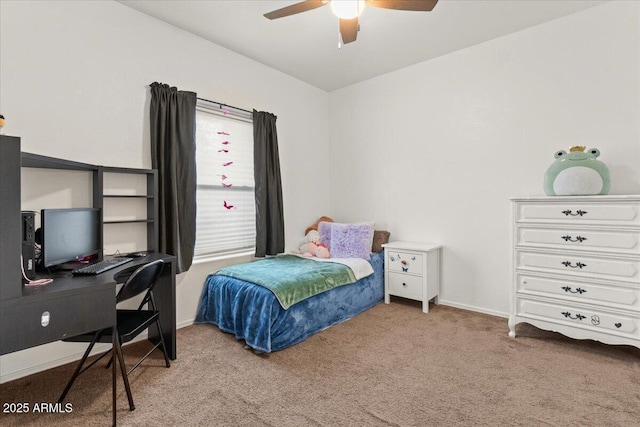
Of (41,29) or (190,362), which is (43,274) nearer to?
(190,362)

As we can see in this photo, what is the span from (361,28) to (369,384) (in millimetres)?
2905

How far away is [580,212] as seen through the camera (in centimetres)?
237

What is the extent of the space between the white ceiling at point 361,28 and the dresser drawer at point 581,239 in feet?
5.99

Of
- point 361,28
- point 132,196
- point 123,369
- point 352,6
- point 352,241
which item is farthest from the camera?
point 352,241

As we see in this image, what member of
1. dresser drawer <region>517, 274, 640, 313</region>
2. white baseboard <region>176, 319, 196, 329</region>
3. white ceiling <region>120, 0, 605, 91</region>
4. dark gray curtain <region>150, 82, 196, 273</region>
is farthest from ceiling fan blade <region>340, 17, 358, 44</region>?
white baseboard <region>176, 319, 196, 329</region>

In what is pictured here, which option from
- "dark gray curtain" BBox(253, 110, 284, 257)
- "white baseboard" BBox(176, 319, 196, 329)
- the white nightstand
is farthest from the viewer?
"dark gray curtain" BBox(253, 110, 284, 257)

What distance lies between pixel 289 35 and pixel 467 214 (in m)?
2.51

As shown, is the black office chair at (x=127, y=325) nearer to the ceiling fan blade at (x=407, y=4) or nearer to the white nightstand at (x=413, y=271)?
the ceiling fan blade at (x=407, y=4)

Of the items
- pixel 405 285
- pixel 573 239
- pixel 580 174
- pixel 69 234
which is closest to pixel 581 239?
pixel 573 239

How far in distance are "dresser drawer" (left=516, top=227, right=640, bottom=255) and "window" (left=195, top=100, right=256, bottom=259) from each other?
2655 millimetres

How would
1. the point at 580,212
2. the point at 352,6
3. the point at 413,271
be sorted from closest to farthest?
the point at 352,6 < the point at 580,212 < the point at 413,271

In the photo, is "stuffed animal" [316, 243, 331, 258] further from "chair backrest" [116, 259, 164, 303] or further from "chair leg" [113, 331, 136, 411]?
"chair leg" [113, 331, 136, 411]

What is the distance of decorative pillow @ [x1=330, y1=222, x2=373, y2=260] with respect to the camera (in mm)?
3557

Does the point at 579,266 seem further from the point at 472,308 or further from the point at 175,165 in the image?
the point at 175,165
